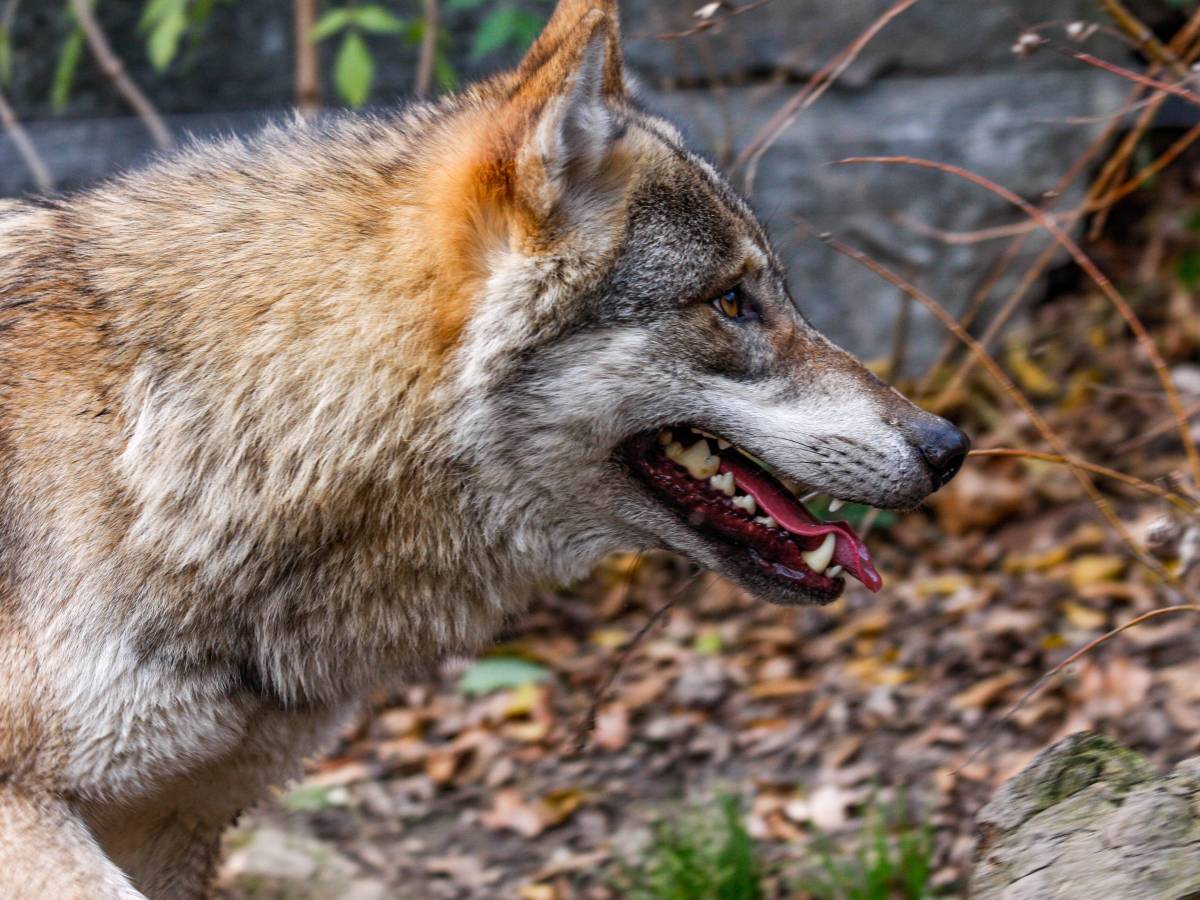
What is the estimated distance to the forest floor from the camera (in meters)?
4.14

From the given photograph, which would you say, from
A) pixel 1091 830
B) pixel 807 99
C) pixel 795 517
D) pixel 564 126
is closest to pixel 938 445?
pixel 795 517

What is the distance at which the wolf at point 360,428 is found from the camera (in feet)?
8.39

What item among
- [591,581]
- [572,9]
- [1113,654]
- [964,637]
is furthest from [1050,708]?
[572,9]

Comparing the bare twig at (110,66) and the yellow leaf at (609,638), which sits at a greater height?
the bare twig at (110,66)

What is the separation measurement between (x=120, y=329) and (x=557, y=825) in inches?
102

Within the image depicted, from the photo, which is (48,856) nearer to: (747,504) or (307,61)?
(747,504)

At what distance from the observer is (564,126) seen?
254 cm

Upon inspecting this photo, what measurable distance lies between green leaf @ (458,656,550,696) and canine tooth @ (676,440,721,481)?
8.91 ft

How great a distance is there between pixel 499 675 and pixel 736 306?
2.95 metres

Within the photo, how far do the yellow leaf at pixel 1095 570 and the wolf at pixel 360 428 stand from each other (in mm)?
2359

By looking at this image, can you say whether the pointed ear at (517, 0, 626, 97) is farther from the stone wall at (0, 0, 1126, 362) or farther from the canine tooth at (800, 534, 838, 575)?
the stone wall at (0, 0, 1126, 362)

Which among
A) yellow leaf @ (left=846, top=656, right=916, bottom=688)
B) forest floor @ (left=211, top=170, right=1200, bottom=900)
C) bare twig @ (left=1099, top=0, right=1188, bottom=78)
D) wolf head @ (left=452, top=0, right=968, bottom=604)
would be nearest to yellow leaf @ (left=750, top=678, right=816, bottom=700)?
forest floor @ (left=211, top=170, right=1200, bottom=900)

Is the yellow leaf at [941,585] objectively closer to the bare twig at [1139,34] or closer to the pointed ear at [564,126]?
the bare twig at [1139,34]

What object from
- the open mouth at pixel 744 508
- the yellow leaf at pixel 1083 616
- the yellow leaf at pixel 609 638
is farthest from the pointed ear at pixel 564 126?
the yellow leaf at pixel 609 638
